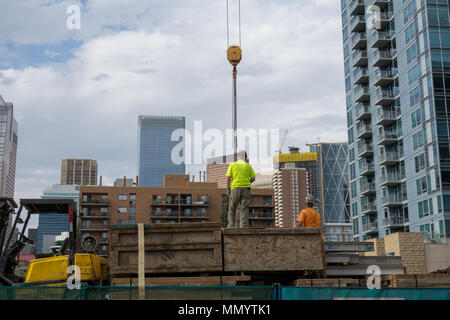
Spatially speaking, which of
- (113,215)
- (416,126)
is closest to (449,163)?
(416,126)

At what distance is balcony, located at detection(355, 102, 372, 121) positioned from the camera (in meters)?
74.2

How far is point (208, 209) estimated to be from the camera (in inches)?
4129

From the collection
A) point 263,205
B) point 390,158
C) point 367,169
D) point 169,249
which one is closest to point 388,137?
point 390,158

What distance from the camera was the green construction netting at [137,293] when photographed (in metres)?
9.17

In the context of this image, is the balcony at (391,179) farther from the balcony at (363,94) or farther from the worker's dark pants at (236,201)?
the worker's dark pants at (236,201)

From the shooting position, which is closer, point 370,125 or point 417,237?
point 417,237

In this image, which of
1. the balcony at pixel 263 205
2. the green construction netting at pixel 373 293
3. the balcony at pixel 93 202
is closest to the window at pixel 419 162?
the balcony at pixel 263 205

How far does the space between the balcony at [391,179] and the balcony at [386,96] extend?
374 inches

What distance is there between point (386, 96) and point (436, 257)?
1278 inches

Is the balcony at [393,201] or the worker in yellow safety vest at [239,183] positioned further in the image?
the balcony at [393,201]

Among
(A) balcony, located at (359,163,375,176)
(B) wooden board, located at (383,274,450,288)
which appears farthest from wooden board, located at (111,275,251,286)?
(A) balcony, located at (359,163,375,176)

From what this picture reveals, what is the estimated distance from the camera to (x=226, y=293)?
9.24 metres
